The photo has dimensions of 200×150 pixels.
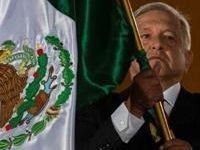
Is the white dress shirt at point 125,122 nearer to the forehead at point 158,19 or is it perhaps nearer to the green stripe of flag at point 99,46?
the green stripe of flag at point 99,46

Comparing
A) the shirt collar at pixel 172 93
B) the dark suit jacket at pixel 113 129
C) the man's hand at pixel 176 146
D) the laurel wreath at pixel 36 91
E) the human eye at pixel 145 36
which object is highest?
the human eye at pixel 145 36

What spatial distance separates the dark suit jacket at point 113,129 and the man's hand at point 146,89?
0.44ft

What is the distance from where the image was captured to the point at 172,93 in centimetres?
189

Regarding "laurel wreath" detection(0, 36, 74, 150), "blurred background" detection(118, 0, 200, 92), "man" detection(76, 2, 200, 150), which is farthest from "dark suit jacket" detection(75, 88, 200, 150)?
"blurred background" detection(118, 0, 200, 92)

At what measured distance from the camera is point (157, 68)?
1797mm

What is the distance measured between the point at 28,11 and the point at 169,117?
0.48m

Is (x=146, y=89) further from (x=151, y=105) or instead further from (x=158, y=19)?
(x=158, y=19)

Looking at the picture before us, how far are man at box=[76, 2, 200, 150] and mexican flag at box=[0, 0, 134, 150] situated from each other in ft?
0.26

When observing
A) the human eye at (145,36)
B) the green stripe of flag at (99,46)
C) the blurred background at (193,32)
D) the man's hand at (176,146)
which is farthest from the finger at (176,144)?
the blurred background at (193,32)

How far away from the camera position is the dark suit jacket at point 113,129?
67.7 inches

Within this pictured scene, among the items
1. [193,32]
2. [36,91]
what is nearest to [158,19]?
[36,91]

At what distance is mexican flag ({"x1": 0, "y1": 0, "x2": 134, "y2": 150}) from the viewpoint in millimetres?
1625

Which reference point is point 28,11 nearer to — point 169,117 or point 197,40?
point 169,117

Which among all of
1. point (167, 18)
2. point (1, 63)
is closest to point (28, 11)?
point (1, 63)
